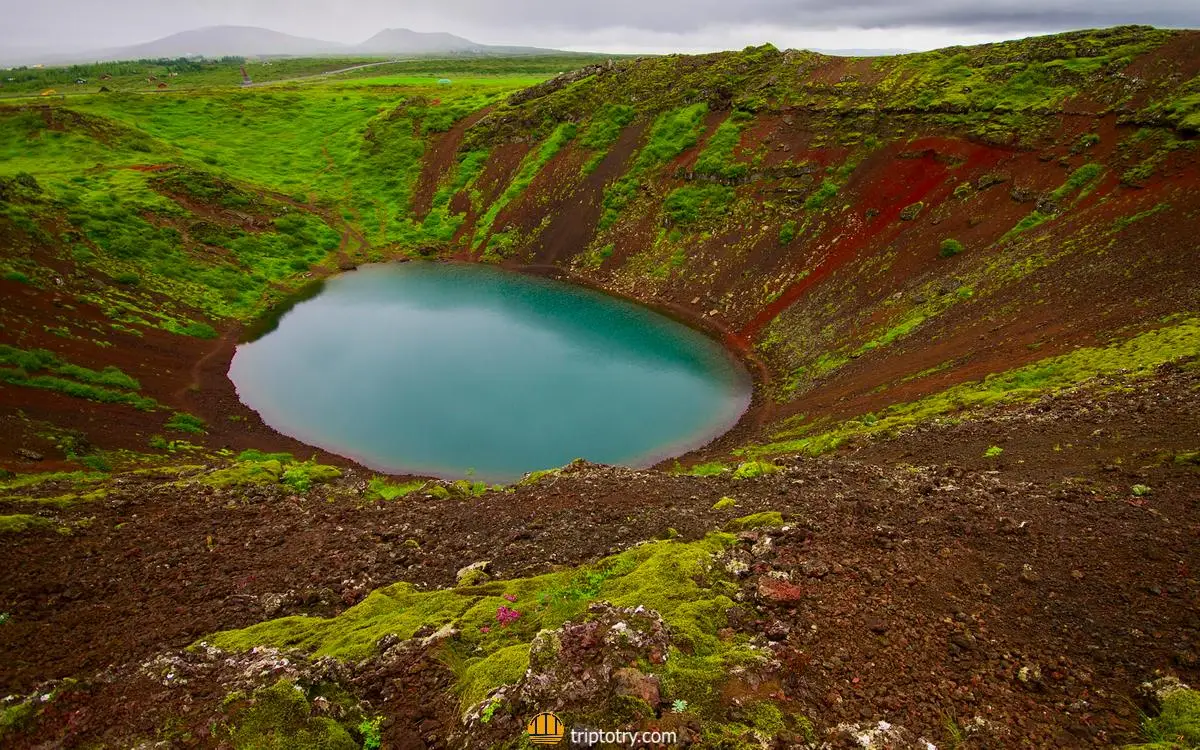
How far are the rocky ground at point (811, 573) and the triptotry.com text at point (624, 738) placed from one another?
1097mm

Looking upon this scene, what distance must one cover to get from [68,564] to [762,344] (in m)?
39.8

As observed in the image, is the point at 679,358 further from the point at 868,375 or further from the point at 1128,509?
the point at 1128,509

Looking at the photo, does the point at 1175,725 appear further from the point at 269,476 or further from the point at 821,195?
the point at 821,195

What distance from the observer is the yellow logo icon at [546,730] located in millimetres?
7156

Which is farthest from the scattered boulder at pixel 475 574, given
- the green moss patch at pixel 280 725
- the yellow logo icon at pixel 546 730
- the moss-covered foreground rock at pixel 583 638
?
the yellow logo icon at pixel 546 730

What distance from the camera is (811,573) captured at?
11047 mm

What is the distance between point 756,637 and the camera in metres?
9.34

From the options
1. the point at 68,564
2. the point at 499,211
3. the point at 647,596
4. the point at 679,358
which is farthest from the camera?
the point at 499,211

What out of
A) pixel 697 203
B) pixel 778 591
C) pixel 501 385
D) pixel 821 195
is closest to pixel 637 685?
pixel 778 591

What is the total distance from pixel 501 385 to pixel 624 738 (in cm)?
3355

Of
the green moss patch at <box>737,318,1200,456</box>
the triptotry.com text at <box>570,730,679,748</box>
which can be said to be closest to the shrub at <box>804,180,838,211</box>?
the green moss patch at <box>737,318,1200,456</box>

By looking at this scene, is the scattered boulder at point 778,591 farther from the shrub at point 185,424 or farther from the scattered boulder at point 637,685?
the shrub at point 185,424

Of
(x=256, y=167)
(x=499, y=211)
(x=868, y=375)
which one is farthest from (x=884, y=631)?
(x=256, y=167)

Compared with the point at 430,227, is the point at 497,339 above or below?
Result: below
